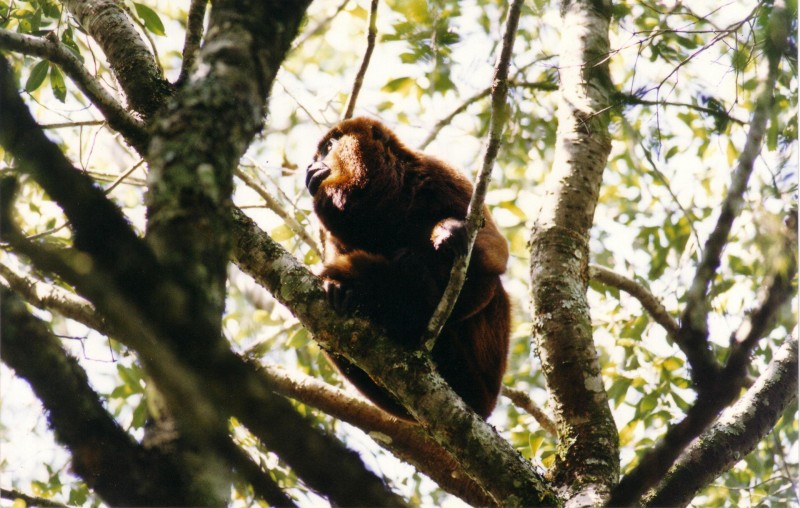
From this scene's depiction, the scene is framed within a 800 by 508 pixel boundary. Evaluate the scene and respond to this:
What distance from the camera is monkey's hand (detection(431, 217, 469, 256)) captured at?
3579 mm

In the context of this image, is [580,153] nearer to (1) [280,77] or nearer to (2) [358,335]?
(2) [358,335]

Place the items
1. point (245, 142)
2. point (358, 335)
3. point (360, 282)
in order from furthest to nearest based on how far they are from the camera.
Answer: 1. point (360, 282)
2. point (358, 335)
3. point (245, 142)

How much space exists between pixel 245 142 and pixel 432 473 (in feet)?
9.94

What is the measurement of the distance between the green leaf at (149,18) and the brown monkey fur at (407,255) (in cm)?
137

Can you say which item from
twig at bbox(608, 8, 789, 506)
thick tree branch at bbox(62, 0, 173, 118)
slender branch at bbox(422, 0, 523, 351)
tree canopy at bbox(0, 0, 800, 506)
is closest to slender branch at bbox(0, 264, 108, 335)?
tree canopy at bbox(0, 0, 800, 506)

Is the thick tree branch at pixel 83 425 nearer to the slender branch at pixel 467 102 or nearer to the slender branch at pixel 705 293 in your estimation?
the slender branch at pixel 705 293

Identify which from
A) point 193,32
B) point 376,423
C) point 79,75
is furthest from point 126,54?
point 376,423

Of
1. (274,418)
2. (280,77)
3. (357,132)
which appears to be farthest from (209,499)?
(280,77)

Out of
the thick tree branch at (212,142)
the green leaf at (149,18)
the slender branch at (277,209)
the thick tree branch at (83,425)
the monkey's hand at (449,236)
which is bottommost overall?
the thick tree branch at (83,425)

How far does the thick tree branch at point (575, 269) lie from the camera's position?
3119 mm

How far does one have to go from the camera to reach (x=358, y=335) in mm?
3080

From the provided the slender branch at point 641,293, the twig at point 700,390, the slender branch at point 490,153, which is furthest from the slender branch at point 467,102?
the twig at point 700,390

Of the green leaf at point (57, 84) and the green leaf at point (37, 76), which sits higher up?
the green leaf at point (57, 84)

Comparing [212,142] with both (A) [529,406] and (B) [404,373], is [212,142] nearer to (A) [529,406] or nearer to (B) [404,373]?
(B) [404,373]
